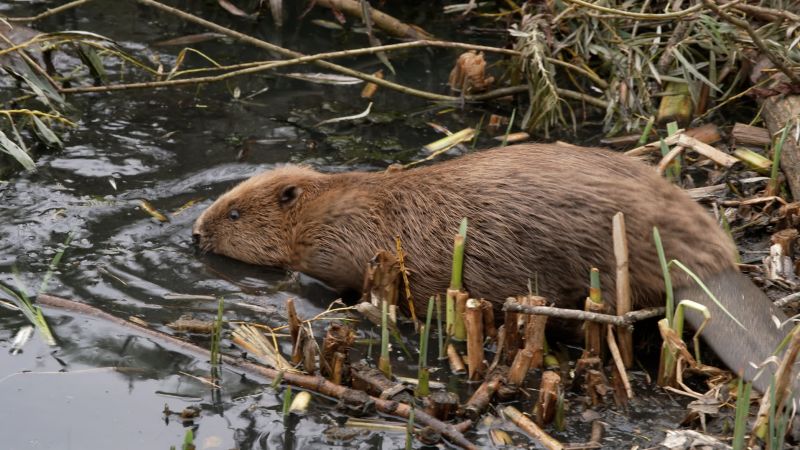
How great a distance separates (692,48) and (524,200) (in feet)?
6.92

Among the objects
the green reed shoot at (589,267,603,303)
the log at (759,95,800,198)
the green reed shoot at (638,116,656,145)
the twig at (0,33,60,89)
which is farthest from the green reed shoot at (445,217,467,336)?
the twig at (0,33,60,89)

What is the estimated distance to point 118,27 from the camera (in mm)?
6105

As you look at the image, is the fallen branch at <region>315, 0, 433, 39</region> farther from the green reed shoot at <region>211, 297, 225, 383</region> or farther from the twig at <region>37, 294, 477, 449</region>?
the green reed shoot at <region>211, 297, 225, 383</region>

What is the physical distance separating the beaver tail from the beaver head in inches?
66.7

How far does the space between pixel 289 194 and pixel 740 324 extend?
1947 mm

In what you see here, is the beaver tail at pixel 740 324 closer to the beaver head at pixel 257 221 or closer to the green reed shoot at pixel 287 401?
the green reed shoot at pixel 287 401

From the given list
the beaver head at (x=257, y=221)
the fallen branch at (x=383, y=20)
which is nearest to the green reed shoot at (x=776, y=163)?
the beaver head at (x=257, y=221)

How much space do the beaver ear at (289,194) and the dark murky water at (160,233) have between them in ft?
0.95

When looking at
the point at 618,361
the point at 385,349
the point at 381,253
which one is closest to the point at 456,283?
the point at 381,253

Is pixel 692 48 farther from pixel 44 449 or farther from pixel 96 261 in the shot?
pixel 44 449

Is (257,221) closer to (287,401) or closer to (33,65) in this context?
(33,65)

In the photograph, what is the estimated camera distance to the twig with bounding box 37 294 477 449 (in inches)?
121

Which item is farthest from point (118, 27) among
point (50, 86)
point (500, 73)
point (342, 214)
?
point (342, 214)

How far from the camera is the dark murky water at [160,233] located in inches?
126
